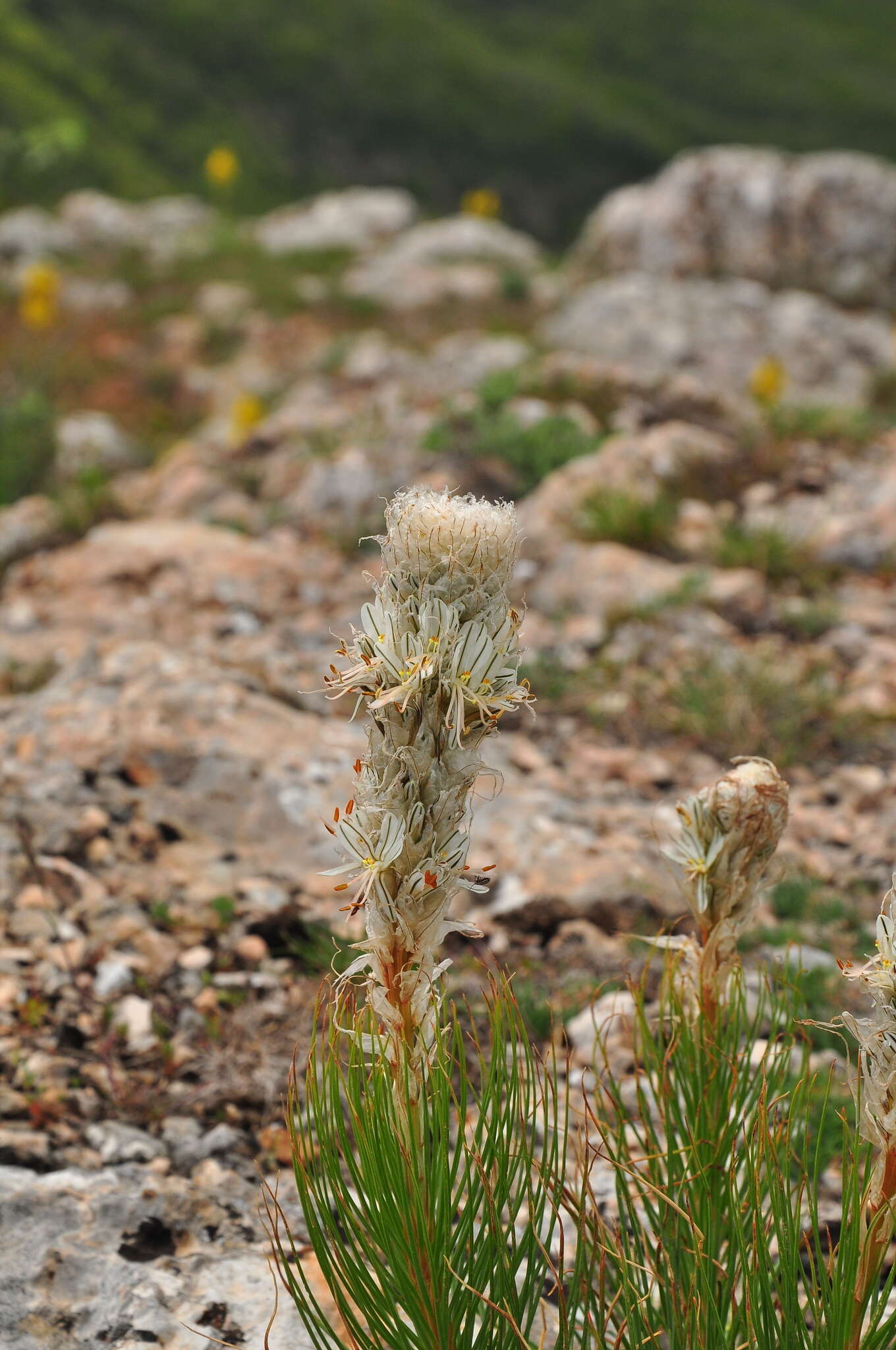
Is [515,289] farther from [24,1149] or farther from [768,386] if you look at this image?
[24,1149]

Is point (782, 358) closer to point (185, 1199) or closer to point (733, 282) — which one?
point (733, 282)

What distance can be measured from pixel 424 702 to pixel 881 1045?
2.72 ft

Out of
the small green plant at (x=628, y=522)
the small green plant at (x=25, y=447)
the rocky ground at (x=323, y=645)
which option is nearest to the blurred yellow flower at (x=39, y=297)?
the rocky ground at (x=323, y=645)

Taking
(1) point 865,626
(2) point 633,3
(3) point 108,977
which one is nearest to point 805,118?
(2) point 633,3

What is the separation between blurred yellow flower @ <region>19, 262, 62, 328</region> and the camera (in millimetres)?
10953

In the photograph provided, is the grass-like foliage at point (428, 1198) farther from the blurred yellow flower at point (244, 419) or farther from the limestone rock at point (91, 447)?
the blurred yellow flower at point (244, 419)

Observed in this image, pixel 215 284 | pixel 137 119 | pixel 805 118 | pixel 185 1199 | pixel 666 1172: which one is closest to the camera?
pixel 666 1172

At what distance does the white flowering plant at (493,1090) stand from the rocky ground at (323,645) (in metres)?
0.35

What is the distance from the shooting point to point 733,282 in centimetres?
1303

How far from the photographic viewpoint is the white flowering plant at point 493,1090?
157cm

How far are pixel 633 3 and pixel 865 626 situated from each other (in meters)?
71.4

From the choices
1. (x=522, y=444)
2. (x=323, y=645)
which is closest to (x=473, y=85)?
(x=522, y=444)

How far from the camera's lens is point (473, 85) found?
58500 mm

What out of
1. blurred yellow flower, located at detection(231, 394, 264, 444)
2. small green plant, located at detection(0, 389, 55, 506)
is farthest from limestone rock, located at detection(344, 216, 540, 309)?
small green plant, located at detection(0, 389, 55, 506)
